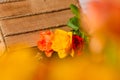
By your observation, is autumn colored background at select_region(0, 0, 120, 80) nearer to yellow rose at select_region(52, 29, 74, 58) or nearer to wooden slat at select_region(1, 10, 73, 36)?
yellow rose at select_region(52, 29, 74, 58)

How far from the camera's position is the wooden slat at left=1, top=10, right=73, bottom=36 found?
122 cm

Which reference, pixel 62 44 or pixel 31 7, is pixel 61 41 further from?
pixel 31 7

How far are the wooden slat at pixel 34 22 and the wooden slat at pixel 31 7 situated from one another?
0.12 feet

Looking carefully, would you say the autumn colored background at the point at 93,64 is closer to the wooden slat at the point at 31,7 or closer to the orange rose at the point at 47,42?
the orange rose at the point at 47,42

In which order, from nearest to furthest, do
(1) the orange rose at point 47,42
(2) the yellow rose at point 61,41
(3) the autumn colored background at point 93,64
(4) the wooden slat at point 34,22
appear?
(3) the autumn colored background at point 93,64, (2) the yellow rose at point 61,41, (1) the orange rose at point 47,42, (4) the wooden slat at point 34,22

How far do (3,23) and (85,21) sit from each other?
3.67 ft

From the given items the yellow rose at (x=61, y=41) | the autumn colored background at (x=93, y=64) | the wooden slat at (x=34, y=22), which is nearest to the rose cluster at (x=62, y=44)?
the yellow rose at (x=61, y=41)

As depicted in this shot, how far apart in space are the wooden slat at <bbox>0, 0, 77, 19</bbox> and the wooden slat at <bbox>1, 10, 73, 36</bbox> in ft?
0.12

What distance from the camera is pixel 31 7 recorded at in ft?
4.33

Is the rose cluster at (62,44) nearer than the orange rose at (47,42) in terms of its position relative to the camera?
Yes

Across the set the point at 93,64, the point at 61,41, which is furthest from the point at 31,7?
the point at 93,64

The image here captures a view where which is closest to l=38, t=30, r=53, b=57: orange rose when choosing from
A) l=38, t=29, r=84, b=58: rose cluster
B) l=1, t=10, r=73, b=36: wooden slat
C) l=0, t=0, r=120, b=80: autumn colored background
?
l=38, t=29, r=84, b=58: rose cluster

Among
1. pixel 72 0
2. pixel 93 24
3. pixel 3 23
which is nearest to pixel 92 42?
pixel 93 24

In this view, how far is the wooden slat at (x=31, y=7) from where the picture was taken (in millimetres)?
1299
